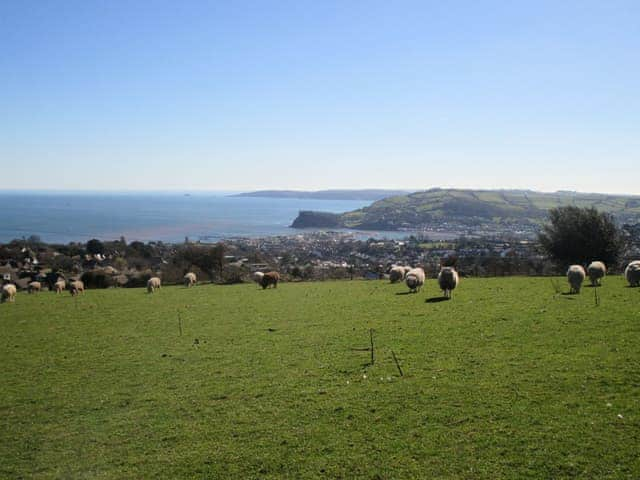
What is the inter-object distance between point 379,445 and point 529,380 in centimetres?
394

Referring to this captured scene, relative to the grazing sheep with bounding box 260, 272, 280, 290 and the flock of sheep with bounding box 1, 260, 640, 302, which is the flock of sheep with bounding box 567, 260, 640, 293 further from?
the grazing sheep with bounding box 260, 272, 280, 290

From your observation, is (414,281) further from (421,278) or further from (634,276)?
(634,276)

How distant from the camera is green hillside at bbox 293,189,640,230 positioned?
408 ft

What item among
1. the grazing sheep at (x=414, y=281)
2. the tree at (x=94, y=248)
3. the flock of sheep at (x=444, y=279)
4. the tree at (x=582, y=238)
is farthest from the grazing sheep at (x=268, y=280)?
the tree at (x=94, y=248)

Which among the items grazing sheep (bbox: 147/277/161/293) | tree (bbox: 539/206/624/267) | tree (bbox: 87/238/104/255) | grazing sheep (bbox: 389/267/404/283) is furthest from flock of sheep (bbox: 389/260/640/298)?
tree (bbox: 87/238/104/255)

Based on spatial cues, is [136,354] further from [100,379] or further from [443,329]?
[443,329]

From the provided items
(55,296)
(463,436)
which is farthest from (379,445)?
(55,296)

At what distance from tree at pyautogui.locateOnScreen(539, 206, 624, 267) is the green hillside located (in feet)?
269

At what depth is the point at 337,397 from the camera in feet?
30.3

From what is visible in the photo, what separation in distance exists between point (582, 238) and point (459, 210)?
107784mm

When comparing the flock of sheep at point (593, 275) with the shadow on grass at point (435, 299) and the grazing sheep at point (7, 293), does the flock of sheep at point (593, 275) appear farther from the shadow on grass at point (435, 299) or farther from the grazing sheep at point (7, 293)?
the grazing sheep at point (7, 293)

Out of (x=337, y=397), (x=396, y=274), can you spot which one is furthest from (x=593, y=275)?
(x=337, y=397)

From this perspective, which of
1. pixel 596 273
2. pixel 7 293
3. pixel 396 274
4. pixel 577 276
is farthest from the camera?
pixel 396 274

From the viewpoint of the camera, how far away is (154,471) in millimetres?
6973
